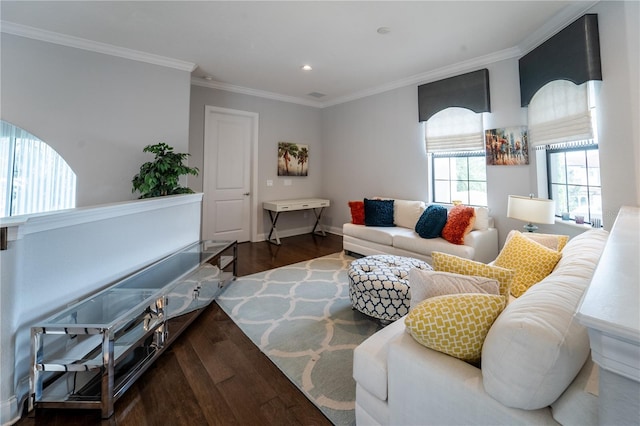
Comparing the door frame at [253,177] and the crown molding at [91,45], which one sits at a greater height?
the crown molding at [91,45]

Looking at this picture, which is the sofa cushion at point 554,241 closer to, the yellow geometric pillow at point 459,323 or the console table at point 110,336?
the yellow geometric pillow at point 459,323

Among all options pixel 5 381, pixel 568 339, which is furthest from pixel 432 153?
pixel 5 381

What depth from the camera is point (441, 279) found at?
1228 millimetres

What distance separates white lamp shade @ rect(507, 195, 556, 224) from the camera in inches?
97.0

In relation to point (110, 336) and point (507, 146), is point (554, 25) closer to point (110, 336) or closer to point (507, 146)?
point (507, 146)

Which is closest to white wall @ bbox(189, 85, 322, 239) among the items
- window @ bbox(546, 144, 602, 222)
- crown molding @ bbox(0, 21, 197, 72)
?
crown molding @ bbox(0, 21, 197, 72)

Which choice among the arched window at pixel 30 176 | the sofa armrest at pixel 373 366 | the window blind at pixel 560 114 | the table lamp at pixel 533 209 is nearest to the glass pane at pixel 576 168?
the window blind at pixel 560 114

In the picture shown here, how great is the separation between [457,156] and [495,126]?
0.64 metres

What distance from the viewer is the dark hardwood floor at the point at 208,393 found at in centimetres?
139

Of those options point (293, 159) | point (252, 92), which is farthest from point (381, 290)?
point (252, 92)

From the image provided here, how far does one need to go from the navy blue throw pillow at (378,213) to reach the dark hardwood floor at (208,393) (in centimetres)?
261

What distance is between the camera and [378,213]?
4.16 meters

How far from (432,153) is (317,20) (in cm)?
254

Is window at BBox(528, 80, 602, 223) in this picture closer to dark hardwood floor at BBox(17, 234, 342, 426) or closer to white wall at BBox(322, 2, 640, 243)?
white wall at BBox(322, 2, 640, 243)
